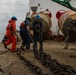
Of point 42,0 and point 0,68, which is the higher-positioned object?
point 42,0

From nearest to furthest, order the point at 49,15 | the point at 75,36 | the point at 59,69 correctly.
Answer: the point at 59,69, the point at 75,36, the point at 49,15

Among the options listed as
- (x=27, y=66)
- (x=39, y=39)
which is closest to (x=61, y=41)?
(x=39, y=39)

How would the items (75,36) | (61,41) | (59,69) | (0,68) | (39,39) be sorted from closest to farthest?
1. (59,69)
2. (0,68)
3. (39,39)
4. (75,36)
5. (61,41)

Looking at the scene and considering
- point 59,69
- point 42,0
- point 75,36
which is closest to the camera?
point 59,69

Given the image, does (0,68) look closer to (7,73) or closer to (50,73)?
(7,73)

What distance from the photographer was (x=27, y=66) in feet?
30.7

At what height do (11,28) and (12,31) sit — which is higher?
(11,28)

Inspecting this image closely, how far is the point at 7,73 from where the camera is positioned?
8484 mm

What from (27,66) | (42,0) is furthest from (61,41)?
(27,66)

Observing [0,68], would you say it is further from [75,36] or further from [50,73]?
[75,36]

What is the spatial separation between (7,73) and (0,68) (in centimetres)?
60

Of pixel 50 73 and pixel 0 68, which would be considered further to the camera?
pixel 0 68

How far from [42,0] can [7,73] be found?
49.4 ft

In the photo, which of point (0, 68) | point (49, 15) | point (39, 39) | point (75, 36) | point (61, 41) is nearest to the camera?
point (0, 68)
